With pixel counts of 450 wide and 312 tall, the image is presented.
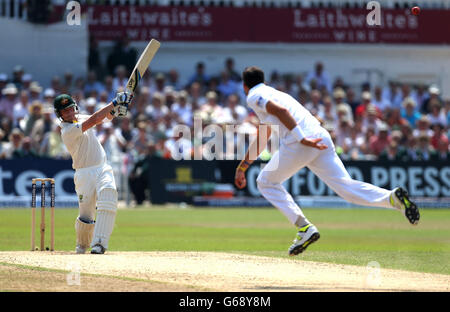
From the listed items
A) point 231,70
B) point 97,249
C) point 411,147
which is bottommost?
point 411,147

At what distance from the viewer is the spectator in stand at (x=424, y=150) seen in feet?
80.0

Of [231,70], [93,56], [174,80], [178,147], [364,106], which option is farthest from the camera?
[231,70]

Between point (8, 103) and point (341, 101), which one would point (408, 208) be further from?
point (341, 101)

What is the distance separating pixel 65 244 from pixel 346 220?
7.89 metres

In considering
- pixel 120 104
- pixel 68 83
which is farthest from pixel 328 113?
pixel 120 104

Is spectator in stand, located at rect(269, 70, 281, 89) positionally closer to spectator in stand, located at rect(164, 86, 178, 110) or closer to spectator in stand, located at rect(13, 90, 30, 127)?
spectator in stand, located at rect(164, 86, 178, 110)

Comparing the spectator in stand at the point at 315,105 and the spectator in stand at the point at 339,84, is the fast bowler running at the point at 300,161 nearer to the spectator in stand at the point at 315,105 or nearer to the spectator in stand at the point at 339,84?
the spectator in stand at the point at 315,105

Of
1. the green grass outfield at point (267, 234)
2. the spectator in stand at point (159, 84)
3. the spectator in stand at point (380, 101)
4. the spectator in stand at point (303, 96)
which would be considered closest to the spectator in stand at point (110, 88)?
the spectator in stand at point (159, 84)

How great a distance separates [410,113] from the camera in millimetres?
26547

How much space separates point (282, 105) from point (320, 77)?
17957 millimetres

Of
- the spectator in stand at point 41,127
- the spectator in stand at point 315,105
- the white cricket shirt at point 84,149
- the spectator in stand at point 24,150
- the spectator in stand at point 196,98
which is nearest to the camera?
the white cricket shirt at point 84,149

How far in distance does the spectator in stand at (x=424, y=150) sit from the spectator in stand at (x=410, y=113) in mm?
1846
